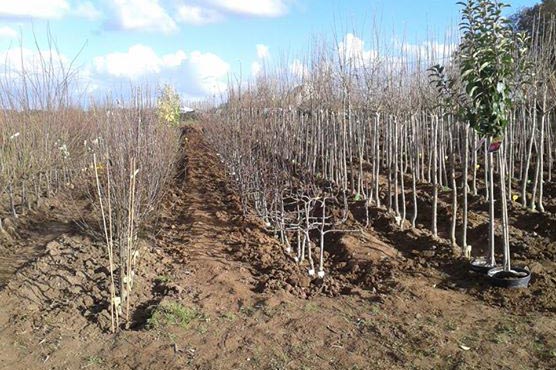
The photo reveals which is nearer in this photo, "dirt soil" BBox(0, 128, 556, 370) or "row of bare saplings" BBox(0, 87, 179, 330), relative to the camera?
"dirt soil" BBox(0, 128, 556, 370)

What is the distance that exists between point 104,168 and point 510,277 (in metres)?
4.62

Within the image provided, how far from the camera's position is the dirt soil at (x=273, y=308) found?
11.8 feet

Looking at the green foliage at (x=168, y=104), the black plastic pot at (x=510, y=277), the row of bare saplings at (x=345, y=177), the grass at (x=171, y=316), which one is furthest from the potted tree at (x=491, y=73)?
the green foliage at (x=168, y=104)

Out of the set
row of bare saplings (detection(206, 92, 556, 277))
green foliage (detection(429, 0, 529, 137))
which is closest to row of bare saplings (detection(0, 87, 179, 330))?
row of bare saplings (detection(206, 92, 556, 277))

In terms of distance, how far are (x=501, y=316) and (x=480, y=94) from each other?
6.62 ft

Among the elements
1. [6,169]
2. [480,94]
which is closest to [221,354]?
[480,94]

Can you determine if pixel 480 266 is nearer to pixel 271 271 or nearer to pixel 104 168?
pixel 271 271

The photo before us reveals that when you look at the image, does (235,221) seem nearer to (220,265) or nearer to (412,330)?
(220,265)

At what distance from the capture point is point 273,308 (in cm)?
431

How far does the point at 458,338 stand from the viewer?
12.5 feet

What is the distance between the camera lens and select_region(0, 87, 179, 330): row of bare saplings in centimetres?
441

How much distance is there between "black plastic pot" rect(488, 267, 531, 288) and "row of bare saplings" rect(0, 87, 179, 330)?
10.7 feet

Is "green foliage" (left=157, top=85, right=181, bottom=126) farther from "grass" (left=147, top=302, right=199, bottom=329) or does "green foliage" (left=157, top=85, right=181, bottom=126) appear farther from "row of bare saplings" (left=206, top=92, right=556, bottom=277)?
"grass" (left=147, top=302, right=199, bottom=329)

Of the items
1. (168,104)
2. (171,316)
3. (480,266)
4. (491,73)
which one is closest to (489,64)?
(491,73)
